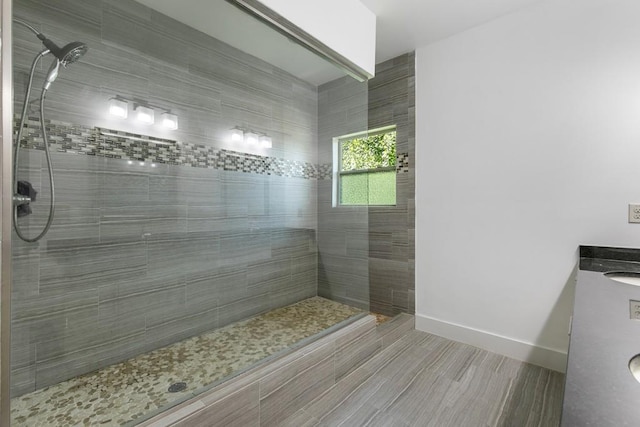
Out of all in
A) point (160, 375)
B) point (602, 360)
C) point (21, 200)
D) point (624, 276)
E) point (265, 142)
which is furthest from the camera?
point (265, 142)

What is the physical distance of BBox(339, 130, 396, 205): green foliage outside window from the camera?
2.74m

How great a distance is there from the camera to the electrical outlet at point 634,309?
83cm

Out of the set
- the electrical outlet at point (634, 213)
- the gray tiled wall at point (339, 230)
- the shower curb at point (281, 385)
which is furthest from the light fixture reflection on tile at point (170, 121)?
the electrical outlet at point (634, 213)

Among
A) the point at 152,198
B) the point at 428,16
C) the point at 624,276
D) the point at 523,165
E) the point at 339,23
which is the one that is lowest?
the point at 624,276

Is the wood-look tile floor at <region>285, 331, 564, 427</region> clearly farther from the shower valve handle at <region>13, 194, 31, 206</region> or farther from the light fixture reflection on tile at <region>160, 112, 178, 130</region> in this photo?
the light fixture reflection on tile at <region>160, 112, 178, 130</region>

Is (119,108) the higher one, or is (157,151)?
(119,108)

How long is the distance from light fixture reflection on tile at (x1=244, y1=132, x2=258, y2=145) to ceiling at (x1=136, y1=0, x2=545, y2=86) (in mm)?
591

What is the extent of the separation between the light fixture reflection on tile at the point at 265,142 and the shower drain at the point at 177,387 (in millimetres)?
1794

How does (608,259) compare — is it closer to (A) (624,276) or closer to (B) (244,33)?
(A) (624,276)

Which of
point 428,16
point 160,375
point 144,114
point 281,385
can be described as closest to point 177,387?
point 160,375

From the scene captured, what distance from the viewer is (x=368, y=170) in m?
2.85

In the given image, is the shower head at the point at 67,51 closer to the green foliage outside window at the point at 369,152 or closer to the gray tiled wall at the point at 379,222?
the gray tiled wall at the point at 379,222

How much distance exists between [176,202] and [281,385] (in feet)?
4.67

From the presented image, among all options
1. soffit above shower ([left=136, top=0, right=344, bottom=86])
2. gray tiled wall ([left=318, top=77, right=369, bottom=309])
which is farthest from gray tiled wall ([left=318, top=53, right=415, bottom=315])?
soffit above shower ([left=136, top=0, right=344, bottom=86])
